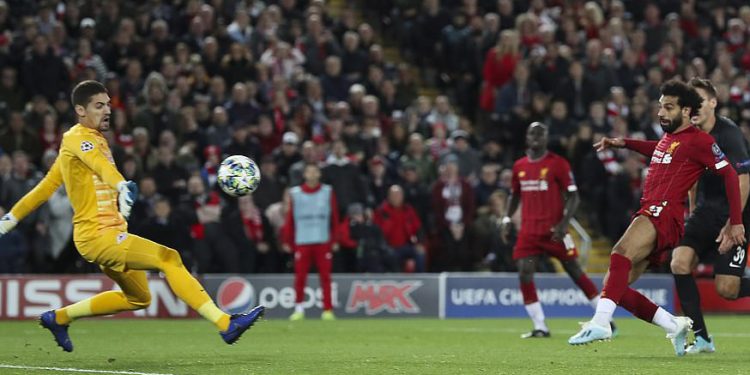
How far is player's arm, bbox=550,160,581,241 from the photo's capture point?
1489 centimetres

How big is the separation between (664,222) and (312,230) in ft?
30.3

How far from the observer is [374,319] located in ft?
65.5

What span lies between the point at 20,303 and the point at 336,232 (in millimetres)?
4673

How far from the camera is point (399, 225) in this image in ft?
69.9

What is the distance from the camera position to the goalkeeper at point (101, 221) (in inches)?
404

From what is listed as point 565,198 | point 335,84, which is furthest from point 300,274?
point 565,198

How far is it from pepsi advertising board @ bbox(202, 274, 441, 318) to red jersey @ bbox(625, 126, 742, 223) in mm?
9529

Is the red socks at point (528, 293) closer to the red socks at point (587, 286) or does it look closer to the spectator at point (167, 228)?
the red socks at point (587, 286)

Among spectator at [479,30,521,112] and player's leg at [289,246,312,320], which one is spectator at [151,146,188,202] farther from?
spectator at [479,30,521,112]

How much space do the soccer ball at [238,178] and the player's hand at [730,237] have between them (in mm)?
3851

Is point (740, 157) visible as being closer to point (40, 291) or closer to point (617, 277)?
point (617, 277)

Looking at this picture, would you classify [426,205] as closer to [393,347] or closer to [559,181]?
[559,181]

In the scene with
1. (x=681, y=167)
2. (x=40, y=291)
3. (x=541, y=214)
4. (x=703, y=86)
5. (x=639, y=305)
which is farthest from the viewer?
(x=40, y=291)

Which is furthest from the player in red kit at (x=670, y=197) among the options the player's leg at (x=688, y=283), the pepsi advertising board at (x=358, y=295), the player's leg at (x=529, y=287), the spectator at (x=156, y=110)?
the spectator at (x=156, y=110)
